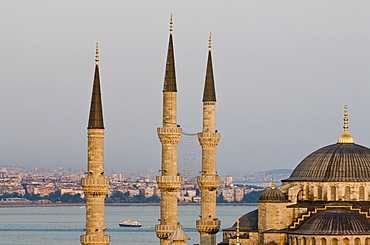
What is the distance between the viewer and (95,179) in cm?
4584

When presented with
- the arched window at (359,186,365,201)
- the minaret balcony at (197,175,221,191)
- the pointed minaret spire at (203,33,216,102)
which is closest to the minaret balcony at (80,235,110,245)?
the minaret balcony at (197,175,221,191)

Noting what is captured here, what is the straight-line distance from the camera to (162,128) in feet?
162

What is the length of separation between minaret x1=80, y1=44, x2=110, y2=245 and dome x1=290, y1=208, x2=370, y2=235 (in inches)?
317

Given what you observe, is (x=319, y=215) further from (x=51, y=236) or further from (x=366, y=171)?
(x=51, y=236)

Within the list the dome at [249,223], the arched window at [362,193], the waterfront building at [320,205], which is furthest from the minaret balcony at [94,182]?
the arched window at [362,193]

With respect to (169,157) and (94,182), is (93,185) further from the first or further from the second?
(169,157)

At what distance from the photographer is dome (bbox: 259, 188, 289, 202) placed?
164 ft

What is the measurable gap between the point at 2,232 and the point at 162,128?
292ft

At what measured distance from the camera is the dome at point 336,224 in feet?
155

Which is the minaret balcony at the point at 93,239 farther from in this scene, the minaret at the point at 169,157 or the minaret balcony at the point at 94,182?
the minaret at the point at 169,157

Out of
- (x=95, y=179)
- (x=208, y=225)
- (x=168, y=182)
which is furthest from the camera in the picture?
(x=208, y=225)

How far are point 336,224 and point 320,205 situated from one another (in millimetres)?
3725

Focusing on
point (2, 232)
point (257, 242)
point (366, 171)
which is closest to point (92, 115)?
point (257, 242)

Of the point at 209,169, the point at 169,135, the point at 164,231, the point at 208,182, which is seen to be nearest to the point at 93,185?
the point at 164,231
